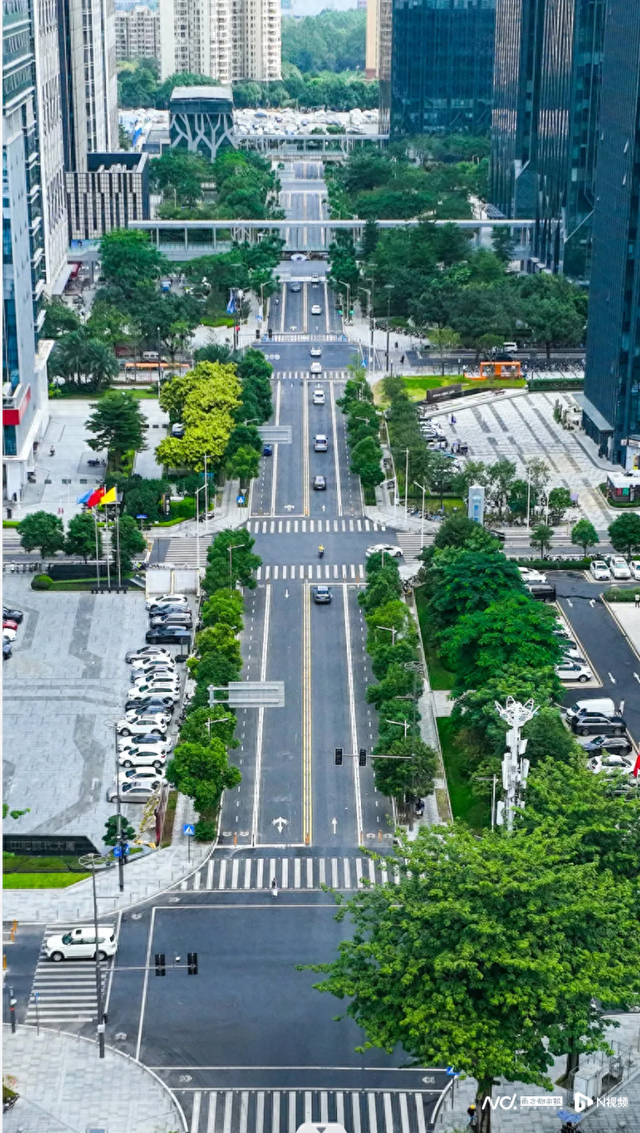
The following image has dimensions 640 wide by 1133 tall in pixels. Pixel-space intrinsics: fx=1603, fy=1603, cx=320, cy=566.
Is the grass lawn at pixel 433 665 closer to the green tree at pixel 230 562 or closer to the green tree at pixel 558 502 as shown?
the green tree at pixel 230 562

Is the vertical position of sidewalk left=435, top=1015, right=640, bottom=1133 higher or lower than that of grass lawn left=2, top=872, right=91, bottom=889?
higher

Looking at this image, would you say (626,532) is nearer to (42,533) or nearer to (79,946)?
(42,533)

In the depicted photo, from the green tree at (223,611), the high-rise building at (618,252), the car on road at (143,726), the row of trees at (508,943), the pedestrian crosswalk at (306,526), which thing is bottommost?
the pedestrian crosswalk at (306,526)

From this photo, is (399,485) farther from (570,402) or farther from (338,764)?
(338,764)

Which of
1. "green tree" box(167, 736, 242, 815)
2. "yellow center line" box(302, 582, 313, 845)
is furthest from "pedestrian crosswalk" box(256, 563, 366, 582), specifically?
"green tree" box(167, 736, 242, 815)

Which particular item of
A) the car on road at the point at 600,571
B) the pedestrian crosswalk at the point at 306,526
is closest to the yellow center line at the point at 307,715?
the pedestrian crosswalk at the point at 306,526

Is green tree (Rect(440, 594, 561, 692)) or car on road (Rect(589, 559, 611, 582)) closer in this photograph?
green tree (Rect(440, 594, 561, 692))

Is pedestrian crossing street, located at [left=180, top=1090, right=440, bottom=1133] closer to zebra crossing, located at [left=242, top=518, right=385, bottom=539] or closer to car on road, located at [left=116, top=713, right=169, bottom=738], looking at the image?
car on road, located at [left=116, top=713, right=169, bottom=738]

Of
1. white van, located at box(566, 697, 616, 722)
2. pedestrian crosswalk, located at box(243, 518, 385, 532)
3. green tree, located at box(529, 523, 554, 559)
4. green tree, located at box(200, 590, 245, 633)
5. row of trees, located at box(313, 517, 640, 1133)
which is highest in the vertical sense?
row of trees, located at box(313, 517, 640, 1133)
